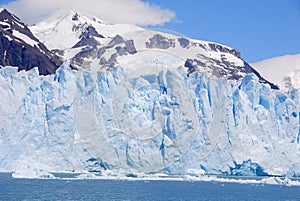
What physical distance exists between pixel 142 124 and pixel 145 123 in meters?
0.29

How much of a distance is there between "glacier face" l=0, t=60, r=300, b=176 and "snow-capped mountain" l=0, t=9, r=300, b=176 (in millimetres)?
77

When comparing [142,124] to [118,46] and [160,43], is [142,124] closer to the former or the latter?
[160,43]

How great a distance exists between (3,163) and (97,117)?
7.88m

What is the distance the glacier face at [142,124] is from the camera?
4684 cm

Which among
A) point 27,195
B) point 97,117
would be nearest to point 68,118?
point 97,117

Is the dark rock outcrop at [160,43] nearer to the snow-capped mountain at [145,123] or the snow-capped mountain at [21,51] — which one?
the snow-capped mountain at [21,51]

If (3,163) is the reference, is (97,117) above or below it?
above

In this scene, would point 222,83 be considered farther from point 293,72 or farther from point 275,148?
point 293,72

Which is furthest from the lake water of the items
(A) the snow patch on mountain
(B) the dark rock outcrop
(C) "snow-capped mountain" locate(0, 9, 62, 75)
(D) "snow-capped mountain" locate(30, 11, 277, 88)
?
(A) the snow patch on mountain

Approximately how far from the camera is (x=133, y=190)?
131ft

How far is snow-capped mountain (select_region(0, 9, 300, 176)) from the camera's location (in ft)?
154

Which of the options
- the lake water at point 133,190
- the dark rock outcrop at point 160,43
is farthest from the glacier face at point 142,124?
the dark rock outcrop at point 160,43

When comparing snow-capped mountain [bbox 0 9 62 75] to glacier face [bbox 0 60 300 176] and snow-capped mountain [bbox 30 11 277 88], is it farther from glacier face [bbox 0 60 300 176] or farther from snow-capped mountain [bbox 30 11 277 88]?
glacier face [bbox 0 60 300 176]

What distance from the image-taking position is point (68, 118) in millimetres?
47469
